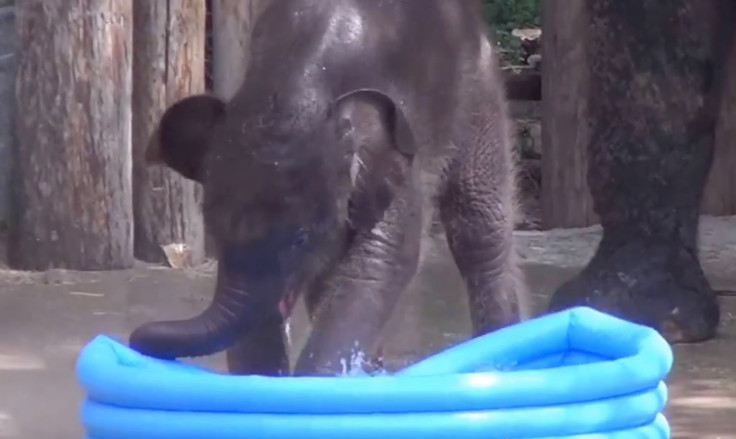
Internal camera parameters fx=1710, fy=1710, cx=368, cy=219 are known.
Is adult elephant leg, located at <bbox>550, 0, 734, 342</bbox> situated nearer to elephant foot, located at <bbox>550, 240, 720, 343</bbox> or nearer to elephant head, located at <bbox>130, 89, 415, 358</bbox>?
elephant foot, located at <bbox>550, 240, 720, 343</bbox>

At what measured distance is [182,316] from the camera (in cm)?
437

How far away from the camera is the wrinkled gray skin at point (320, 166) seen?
268 centimetres

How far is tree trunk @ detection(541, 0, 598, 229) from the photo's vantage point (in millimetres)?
5898

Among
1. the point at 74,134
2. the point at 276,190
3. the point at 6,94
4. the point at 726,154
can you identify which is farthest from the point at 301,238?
the point at 726,154

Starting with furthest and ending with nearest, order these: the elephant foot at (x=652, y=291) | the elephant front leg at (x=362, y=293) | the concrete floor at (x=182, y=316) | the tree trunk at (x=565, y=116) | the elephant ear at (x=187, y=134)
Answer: the tree trunk at (x=565, y=116)
the elephant foot at (x=652, y=291)
the concrete floor at (x=182, y=316)
the elephant ear at (x=187, y=134)
the elephant front leg at (x=362, y=293)

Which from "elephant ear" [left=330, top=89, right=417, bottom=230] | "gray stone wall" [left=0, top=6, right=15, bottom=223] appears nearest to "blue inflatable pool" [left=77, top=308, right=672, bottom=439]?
"elephant ear" [left=330, top=89, right=417, bottom=230]

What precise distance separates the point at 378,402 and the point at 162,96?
10.2ft

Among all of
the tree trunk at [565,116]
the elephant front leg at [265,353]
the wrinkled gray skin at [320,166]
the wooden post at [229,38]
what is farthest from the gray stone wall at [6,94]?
the elephant front leg at [265,353]

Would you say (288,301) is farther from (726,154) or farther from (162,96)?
(726,154)

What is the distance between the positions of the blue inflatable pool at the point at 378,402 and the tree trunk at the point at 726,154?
3687mm

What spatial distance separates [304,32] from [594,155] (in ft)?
5.00

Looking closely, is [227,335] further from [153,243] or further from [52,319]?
[153,243]

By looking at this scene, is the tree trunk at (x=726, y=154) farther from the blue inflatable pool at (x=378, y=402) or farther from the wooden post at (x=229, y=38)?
the blue inflatable pool at (x=378, y=402)

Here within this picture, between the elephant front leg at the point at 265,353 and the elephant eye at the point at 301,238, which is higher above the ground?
the elephant eye at the point at 301,238
